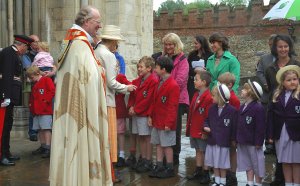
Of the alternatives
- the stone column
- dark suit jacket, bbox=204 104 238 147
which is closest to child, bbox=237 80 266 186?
dark suit jacket, bbox=204 104 238 147

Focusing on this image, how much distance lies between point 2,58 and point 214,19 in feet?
87.6

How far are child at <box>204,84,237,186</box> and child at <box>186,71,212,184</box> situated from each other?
258mm

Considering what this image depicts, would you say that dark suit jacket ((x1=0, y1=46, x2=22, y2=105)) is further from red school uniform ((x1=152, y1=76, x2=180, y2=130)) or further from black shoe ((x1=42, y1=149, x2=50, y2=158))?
red school uniform ((x1=152, y1=76, x2=180, y2=130))

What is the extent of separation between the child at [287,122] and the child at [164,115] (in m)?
1.28

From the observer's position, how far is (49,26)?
10.1 metres

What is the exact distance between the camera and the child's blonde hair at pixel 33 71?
757 centimetres

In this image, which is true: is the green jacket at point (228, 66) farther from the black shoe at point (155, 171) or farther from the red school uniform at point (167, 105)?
the black shoe at point (155, 171)

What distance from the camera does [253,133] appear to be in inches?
215

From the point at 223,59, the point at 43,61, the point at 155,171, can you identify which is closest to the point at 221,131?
the point at 155,171

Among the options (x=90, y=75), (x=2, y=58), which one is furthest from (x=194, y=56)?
(x=90, y=75)

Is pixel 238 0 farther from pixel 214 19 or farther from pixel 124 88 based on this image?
pixel 124 88

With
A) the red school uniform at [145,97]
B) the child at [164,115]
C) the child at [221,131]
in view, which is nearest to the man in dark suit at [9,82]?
the red school uniform at [145,97]

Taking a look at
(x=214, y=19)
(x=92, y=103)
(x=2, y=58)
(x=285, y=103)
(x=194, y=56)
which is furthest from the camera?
(x=214, y=19)

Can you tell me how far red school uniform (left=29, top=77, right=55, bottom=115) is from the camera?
746 cm
